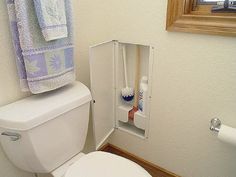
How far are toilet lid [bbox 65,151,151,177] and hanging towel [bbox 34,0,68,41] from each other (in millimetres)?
564

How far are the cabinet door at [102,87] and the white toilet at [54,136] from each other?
136mm

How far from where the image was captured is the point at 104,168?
93cm

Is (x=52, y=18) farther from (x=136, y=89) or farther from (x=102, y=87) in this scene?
(x=136, y=89)

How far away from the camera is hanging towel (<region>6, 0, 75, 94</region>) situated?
0.79m

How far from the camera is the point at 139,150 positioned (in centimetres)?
144

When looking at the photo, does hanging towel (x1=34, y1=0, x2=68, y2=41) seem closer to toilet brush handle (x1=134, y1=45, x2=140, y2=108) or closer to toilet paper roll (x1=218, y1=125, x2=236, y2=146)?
toilet brush handle (x1=134, y1=45, x2=140, y2=108)

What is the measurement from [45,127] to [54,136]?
3.0 inches

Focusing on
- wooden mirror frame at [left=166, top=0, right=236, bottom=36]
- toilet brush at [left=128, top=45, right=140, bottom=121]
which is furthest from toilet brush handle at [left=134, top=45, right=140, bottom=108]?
wooden mirror frame at [left=166, top=0, right=236, bottom=36]

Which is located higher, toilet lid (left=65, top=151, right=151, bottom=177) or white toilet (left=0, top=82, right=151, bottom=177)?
white toilet (left=0, top=82, right=151, bottom=177)

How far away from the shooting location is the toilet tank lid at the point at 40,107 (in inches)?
31.6

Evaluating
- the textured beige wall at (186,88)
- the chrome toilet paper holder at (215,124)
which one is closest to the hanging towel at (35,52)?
the textured beige wall at (186,88)

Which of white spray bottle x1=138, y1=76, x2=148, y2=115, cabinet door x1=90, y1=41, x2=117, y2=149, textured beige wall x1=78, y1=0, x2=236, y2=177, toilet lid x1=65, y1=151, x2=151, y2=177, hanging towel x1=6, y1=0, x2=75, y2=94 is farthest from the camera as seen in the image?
white spray bottle x1=138, y1=76, x2=148, y2=115

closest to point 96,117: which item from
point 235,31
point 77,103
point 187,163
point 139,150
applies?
point 77,103

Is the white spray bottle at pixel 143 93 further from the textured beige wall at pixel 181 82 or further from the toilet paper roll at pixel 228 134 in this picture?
the toilet paper roll at pixel 228 134
